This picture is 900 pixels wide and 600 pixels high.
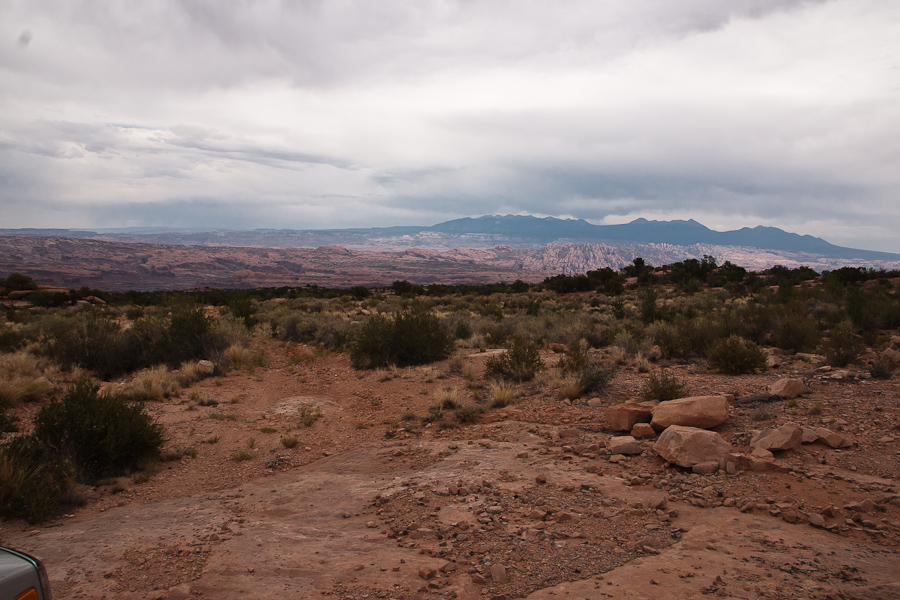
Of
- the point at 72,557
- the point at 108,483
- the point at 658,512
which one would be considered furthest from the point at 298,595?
the point at 108,483

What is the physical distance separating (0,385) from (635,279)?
4565 cm

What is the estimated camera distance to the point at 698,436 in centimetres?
611

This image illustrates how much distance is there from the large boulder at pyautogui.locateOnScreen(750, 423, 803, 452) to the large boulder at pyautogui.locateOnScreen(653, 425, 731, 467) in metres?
0.44

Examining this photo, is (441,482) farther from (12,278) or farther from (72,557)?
(12,278)

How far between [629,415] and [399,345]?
25.7 feet

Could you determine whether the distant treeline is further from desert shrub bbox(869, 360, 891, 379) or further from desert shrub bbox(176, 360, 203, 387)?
desert shrub bbox(869, 360, 891, 379)

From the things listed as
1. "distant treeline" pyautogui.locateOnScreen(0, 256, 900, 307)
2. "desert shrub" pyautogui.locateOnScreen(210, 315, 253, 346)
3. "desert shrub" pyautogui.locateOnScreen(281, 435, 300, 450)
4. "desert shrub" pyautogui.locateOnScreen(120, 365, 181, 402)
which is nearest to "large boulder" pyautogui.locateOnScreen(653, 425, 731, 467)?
"desert shrub" pyautogui.locateOnScreen(281, 435, 300, 450)

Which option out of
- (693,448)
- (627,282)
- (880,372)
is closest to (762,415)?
(693,448)

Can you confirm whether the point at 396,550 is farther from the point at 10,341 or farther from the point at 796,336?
the point at 10,341

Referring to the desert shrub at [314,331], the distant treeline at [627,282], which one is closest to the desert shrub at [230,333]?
the desert shrub at [314,331]

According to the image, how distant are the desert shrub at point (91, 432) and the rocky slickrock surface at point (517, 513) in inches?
18.8

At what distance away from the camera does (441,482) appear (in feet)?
20.3

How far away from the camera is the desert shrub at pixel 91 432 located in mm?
6731

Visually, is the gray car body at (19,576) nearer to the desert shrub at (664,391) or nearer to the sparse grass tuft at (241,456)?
the sparse grass tuft at (241,456)
